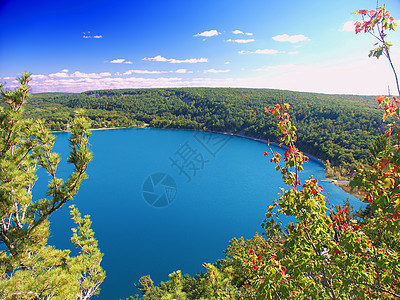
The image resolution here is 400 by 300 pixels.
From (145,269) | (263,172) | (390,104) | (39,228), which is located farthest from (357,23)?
(263,172)

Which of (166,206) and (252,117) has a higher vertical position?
(252,117)

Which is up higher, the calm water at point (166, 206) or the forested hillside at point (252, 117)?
the forested hillside at point (252, 117)

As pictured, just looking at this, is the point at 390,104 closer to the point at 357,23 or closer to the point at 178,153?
the point at 357,23

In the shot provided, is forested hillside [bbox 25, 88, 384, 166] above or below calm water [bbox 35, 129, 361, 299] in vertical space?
above

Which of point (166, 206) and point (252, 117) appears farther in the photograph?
point (252, 117)

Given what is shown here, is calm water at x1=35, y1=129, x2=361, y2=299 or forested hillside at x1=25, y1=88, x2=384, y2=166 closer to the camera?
calm water at x1=35, y1=129, x2=361, y2=299
